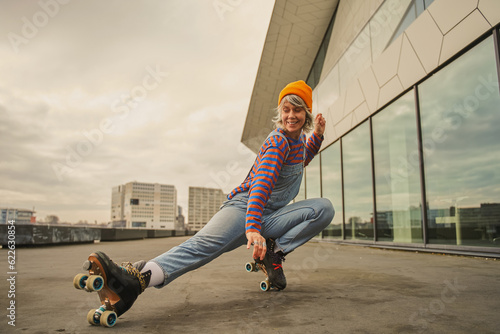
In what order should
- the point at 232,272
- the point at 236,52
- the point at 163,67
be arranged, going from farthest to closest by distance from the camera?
the point at 236,52 → the point at 163,67 → the point at 232,272

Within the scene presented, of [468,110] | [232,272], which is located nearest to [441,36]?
[468,110]

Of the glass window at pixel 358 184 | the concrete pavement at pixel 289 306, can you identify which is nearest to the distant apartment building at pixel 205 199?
the glass window at pixel 358 184

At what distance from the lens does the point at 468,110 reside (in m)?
5.23

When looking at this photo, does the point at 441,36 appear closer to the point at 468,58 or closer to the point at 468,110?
the point at 468,58

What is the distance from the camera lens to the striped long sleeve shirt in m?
1.99

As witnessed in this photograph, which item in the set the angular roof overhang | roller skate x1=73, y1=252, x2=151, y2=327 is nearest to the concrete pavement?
roller skate x1=73, y1=252, x2=151, y2=327

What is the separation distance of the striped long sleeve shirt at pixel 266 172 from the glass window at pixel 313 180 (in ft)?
35.8

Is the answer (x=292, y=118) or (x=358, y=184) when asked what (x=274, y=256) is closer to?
(x=292, y=118)

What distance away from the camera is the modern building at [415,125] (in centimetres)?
490

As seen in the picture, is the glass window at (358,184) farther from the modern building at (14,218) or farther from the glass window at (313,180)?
the modern building at (14,218)

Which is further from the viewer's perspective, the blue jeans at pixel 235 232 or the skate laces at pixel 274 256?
the skate laces at pixel 274 256

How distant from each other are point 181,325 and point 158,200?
153m

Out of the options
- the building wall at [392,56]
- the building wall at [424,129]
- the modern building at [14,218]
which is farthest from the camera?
the modern building at [14,218]

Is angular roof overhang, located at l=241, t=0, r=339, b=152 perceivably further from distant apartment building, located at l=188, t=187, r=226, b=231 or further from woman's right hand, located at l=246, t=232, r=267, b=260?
distant apartment building, located at l=188, t=187, r=226, b=231
